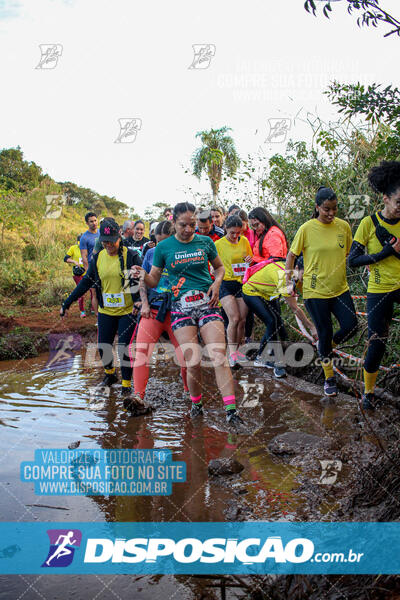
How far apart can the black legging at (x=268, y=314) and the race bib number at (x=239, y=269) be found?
35 cm

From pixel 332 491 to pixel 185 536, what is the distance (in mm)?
970

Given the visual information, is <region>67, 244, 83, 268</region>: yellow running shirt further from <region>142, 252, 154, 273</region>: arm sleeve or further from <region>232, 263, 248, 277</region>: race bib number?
<region>142, 252, 154, 273</region>: arm sleeve

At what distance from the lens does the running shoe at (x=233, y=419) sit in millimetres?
4602

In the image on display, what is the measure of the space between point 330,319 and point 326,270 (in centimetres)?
52

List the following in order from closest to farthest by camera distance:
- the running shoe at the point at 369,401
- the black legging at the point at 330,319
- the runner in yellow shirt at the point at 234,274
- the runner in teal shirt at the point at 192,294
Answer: the runner in teal shirt at the point at 192,294 → the running shoe at the point at 369,401 → the black legging at the point at 330,319 → the runner in yellow shirt at the point at 234,274

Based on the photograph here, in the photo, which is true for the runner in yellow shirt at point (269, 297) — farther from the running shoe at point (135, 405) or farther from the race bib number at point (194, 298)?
the running shoe at point (135, 405)

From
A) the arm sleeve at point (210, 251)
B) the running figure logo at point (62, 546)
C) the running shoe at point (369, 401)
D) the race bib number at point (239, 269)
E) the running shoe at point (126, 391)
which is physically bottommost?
the running shoe at point (126, 391)

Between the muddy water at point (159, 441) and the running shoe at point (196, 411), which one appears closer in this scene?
the muddy water at point (159, 441)

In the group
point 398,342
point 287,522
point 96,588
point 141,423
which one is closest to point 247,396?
point 141,423

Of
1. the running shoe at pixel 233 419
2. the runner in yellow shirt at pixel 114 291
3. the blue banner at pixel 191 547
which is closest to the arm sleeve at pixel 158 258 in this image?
the runner in yellow shirt at pixel 114 291

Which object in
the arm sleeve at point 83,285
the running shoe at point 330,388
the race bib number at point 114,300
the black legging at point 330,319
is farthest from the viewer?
the arm sleeve at point 83,285

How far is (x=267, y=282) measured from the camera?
20.9 ft

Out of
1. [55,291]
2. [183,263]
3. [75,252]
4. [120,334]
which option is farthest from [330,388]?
[55,291]

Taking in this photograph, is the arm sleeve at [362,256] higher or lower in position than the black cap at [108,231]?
lower
